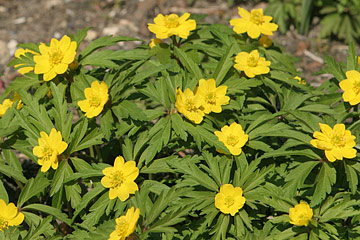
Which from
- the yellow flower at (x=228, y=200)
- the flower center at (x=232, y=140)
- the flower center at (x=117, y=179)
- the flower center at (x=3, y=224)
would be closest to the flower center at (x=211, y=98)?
the flower center at (x=232, y=140)

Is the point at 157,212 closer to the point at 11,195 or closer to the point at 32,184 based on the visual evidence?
the point at 32,184

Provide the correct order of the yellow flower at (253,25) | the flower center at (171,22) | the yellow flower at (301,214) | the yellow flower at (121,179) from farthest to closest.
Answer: the yellow flower at (253,25), the flower center at (171,22), the yellow flower at (121,179), the yellow flower at (301,214)

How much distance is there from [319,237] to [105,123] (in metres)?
1.21

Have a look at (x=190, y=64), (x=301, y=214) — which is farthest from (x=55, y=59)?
(x=301, y=214)

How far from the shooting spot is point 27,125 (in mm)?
2428

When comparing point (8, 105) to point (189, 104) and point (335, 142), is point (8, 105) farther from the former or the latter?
point (335, 142)

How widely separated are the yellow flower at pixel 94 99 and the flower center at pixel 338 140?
3.78ft

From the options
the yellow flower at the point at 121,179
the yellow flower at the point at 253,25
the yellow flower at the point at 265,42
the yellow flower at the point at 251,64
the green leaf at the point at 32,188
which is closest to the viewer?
the yellow flower at the point at 121,179

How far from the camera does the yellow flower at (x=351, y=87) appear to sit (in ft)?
7.83

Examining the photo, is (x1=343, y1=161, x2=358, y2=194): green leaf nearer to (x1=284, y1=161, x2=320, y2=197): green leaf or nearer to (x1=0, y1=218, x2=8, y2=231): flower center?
(x1=284, y1=161, x2=320, y2=197): green leaf

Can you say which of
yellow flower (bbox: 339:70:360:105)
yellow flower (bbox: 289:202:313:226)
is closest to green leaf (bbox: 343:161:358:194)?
yellow flower (bbox: 289:202:313:226)

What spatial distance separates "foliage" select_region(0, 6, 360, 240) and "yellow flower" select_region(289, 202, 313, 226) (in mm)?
51

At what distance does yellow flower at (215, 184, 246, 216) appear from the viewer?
7.11 feet

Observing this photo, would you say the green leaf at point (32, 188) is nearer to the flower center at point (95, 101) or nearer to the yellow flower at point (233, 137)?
the flower center at point (95, 101)
